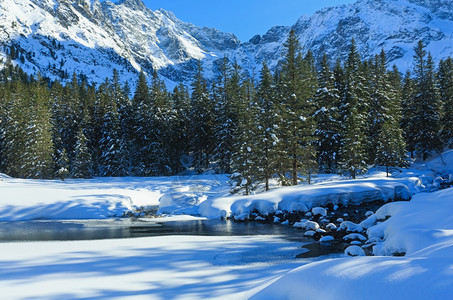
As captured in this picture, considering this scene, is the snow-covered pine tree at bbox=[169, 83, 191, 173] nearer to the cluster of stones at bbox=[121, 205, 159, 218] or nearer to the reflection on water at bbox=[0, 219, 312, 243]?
the cluster of stones at bbox=[121, 205, 159, 218]

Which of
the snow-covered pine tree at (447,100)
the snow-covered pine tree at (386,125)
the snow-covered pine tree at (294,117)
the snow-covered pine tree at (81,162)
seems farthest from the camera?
the snow-covered pine tree at (447,100)

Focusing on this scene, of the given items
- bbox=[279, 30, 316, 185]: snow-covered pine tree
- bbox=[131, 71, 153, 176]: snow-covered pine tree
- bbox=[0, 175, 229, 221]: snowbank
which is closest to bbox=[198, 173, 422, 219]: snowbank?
bbox=[0, 175, 229, 221]: snowbank

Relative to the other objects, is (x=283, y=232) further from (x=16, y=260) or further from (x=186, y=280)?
(x=16, y=260)

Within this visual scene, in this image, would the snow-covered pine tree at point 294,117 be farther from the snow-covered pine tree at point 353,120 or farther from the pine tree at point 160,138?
the pine tree at point 160,138

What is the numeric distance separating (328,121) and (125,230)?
25.6 m

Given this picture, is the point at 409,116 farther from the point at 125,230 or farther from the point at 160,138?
the point at 125,230

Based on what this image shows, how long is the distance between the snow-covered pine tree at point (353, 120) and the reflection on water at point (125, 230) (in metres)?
15.8

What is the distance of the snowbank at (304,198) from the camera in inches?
810

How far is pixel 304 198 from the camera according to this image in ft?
68.0

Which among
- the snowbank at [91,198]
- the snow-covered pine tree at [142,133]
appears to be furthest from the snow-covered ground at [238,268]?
the snow-covered pine tree at [142,133]

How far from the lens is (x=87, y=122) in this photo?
4512 centimetres

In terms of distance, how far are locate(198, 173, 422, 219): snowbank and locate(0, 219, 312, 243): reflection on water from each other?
81.5 inches

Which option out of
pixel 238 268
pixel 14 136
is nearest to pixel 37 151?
pixel 14 136

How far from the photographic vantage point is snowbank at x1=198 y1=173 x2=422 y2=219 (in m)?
20.6
